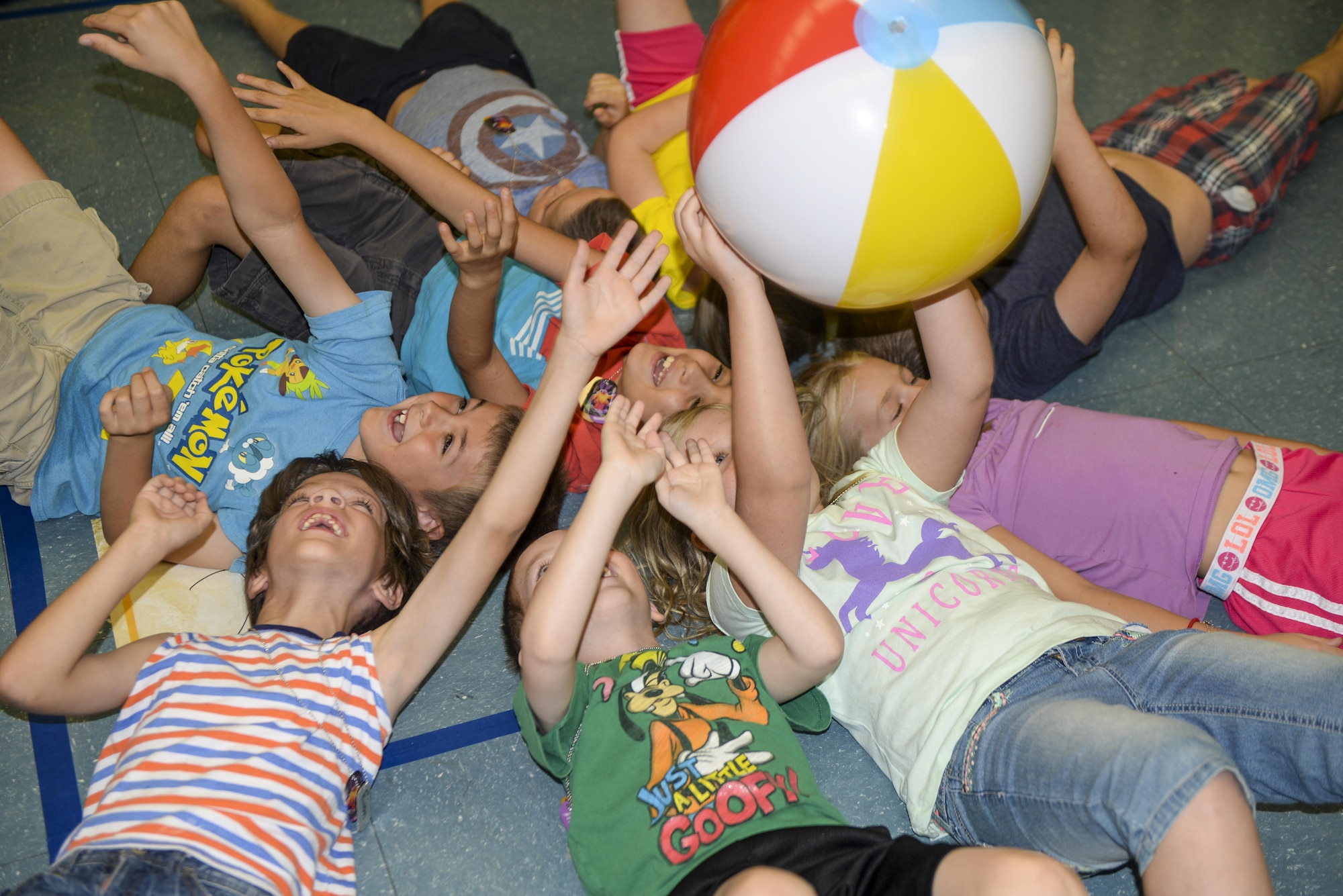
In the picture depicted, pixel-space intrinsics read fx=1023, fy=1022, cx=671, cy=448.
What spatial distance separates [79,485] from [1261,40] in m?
3.33

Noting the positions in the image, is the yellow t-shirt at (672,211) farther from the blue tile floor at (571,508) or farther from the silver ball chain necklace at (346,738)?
the silver ball chain necklace at (346,738)

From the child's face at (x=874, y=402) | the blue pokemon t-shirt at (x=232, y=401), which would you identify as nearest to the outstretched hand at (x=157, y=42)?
the blue pokemon t-shirt at (x=232, y=401)

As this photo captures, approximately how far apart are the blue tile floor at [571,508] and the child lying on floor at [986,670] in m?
0.24

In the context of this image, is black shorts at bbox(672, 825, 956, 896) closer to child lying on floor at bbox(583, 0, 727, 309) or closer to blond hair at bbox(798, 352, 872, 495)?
blond hair at bbox(798, 352, 872, 495)

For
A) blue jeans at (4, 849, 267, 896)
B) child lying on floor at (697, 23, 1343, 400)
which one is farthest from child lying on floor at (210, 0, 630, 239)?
blue jeans at (4, 849, 267, 896)

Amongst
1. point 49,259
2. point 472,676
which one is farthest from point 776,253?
point 49,259

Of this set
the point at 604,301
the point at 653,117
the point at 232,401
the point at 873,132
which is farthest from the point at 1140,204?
the point at 232,401

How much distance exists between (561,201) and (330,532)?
106 centimetres

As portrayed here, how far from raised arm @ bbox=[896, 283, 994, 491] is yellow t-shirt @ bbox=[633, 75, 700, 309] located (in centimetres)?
73

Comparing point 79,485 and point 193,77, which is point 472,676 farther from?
point 193,77

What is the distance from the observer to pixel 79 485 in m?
1.94

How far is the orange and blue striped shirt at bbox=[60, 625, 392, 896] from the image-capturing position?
125 centimetres

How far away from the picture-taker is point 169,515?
1491 millimetres

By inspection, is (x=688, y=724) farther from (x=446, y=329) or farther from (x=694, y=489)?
(x=446, y=329)
